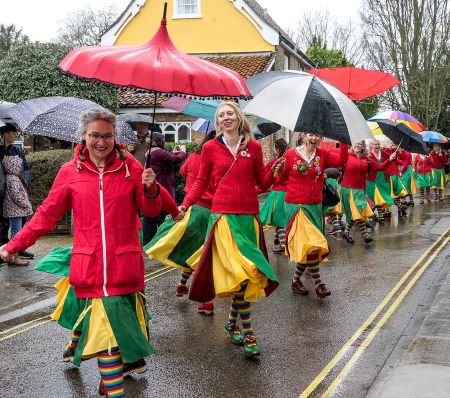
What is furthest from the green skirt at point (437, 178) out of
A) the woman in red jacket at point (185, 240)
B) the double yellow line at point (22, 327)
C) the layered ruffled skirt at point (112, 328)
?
the layered ruffled skirt at point (112, 328)

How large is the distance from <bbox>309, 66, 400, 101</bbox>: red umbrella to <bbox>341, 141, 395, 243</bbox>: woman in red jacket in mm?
2544

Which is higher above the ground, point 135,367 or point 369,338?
point 135,367

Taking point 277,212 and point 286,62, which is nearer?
point 277,212

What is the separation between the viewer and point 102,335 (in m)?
3.92

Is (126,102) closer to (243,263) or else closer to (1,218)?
(1,218)

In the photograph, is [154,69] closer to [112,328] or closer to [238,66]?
[112,328]

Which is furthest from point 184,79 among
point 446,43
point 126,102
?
point 446,43

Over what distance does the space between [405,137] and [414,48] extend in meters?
28.0

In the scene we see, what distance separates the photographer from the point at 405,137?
11945 millimetres

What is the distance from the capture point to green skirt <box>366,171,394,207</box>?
14.3 metres

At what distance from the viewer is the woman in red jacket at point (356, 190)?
39.9 ft

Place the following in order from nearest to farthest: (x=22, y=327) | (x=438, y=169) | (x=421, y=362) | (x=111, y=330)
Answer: (x=111, y=330), (x=421, y=362), (x=22, y=327), (x=438, y=169)

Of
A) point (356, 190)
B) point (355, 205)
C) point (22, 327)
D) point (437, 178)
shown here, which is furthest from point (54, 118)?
point (437, 178)

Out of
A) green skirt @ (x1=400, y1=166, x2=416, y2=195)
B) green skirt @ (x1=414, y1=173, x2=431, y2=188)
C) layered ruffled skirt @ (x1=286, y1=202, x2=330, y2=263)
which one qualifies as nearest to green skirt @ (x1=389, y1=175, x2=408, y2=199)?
green skirt @ (x1=400, y1=166, x2=416, y2=195)
